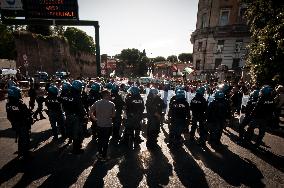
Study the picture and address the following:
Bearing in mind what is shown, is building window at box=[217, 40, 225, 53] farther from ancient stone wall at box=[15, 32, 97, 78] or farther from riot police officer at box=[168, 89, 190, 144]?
riot police officer at box=[168, 89, 190, 144]

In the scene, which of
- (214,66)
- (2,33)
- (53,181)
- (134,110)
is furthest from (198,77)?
(2,33)

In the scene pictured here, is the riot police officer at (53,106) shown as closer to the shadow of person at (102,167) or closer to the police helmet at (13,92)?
the police helmet at (13,92)

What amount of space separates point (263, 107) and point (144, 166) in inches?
178

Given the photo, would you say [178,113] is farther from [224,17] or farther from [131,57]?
[131,57]

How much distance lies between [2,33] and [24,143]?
175 feet

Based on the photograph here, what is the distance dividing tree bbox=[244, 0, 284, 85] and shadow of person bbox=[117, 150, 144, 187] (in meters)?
9.60

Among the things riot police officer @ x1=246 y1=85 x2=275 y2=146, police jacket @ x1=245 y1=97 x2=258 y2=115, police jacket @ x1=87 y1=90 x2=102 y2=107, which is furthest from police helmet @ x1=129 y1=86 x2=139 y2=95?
police jacket @ x1=245 y1=97 x2=258 y2=115

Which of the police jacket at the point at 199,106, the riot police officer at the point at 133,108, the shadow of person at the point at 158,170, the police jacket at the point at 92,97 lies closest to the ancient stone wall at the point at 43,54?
the police jacket at the point at 92,97

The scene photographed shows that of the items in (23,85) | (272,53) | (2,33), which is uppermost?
(2,33)

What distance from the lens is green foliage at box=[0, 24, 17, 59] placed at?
50.8 metres

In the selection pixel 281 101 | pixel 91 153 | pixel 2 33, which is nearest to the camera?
pixel 91 153

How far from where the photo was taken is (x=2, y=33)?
50.5m

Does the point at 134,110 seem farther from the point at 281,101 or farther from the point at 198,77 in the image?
the point at 198,77

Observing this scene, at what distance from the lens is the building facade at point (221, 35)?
113ft
